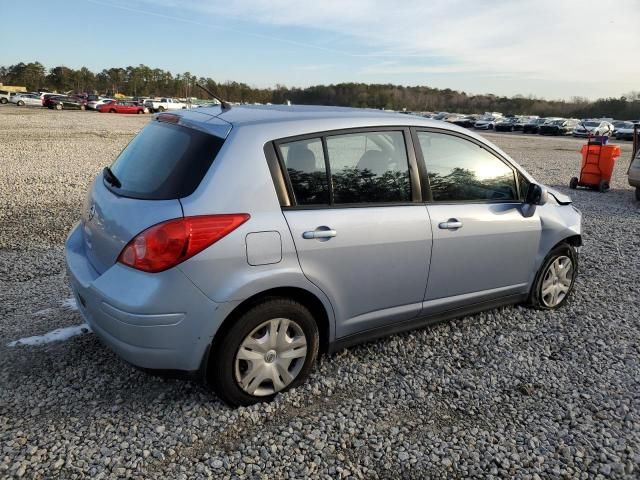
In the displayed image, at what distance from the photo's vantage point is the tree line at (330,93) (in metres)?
81.5

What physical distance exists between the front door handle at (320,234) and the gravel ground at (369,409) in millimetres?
1017

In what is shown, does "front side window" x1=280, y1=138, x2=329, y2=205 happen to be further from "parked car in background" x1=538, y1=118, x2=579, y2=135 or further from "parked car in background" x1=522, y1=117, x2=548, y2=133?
"parked car in background" x1=522, y1=117, x2=548, y2=133

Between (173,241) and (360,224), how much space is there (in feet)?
3.78

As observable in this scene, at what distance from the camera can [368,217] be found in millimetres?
3275

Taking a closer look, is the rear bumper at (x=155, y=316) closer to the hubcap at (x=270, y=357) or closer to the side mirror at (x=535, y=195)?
the hubcap at (x=270, y=357)

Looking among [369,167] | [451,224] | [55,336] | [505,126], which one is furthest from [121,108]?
[451,224]

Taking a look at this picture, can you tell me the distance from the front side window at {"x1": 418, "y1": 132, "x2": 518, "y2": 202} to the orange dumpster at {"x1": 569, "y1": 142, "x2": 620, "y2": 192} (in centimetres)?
1017

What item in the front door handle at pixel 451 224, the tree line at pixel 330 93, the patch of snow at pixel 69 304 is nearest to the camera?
the front door handle at pixel 451 224

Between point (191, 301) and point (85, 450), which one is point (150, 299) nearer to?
point (191, 301)

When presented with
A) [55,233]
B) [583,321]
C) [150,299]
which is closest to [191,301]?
[150,299]

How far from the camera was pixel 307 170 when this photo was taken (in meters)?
3.14

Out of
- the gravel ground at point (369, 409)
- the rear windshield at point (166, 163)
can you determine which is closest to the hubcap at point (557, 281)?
the gravel ground at point (369, 409)

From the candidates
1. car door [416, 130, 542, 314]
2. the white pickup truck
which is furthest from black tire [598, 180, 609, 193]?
the white pickup truck

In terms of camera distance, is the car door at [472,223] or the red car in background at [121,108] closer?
the car door at [472,223]
